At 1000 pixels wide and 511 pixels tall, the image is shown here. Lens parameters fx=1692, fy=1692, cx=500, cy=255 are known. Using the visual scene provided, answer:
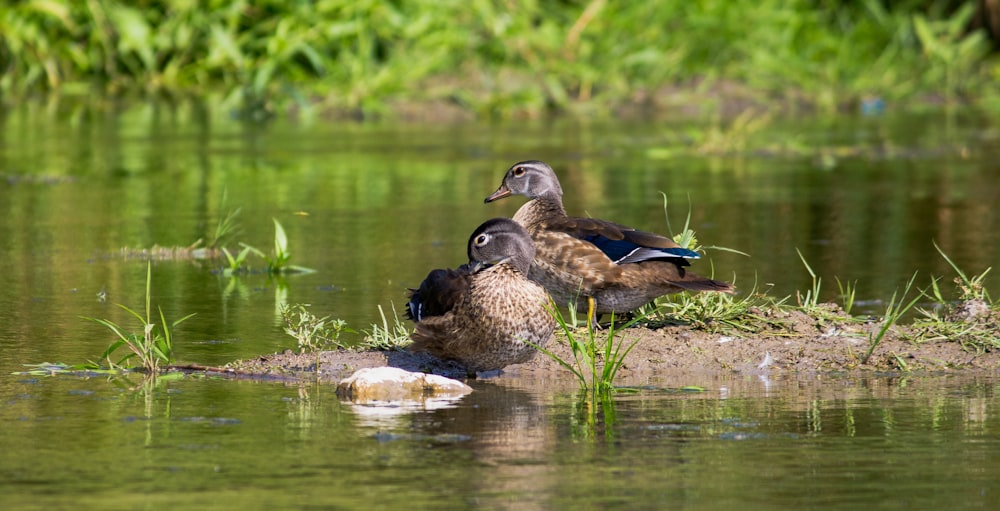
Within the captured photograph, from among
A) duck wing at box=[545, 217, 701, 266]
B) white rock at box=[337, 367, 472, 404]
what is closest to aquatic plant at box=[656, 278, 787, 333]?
duck wing at box=[545, 217, 701, 266]

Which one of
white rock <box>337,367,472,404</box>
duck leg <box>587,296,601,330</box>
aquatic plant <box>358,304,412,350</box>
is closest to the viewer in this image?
white rock <box>337,367,472,404</box>

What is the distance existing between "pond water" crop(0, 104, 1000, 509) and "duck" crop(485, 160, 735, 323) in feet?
2.41

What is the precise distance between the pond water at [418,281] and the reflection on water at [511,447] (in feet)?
0.05

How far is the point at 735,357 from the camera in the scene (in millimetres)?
7141

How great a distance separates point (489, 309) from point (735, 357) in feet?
3.75

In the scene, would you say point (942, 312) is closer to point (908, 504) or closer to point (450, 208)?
point (908, 504)

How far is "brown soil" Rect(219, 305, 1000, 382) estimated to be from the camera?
696 centimetres

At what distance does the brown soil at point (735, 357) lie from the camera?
696 centimetres

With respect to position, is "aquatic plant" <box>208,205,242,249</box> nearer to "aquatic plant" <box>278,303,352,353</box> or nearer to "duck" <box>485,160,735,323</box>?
"aquatic plant" <box>278,303,352,353</box>

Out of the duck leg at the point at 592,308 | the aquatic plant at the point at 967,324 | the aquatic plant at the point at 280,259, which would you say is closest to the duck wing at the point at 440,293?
the duck leg at the point at 592,308

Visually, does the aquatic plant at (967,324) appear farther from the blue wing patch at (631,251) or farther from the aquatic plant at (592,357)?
the aquatic plant at (592,357)

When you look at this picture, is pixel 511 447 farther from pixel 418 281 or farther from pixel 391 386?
pixel 418 281

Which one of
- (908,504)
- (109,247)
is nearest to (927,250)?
(109,247)

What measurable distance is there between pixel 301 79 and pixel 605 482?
706 inches
